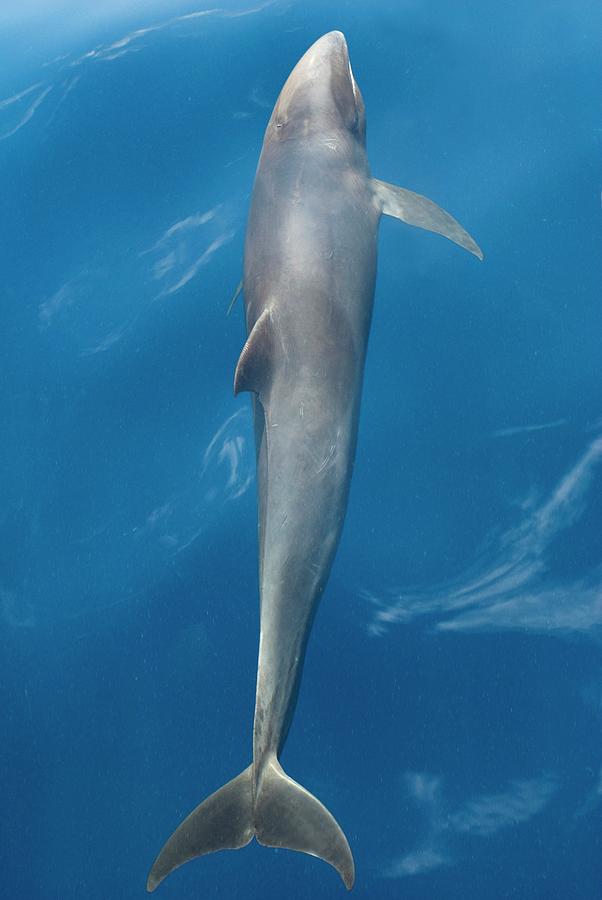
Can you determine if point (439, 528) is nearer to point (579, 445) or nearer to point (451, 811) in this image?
point (579, 445)

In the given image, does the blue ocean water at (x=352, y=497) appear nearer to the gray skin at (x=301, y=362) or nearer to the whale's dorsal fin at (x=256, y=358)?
the gray skin at (x=301, y=362)

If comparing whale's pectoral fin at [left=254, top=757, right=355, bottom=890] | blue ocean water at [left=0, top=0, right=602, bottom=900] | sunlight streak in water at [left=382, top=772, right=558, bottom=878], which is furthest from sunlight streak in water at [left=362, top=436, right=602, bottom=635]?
whale's pectoral fin at [left=254, top=757, right=355, bottom=890]

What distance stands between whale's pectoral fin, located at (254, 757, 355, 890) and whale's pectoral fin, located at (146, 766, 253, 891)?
3.0 inches

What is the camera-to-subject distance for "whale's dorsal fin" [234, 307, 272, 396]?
5160mm

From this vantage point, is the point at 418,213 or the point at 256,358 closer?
the point at 256,358

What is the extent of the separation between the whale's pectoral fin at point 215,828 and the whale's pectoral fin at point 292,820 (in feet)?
0.25

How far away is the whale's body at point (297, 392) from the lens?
461cm

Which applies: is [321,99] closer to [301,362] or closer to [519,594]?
[301,362]

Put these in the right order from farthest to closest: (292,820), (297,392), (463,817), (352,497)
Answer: (352,497), (463,817), (297,392), (292,820)

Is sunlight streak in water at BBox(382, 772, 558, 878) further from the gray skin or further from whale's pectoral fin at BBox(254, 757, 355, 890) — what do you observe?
the gray skin

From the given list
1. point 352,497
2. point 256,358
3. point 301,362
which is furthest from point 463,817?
point 256,358

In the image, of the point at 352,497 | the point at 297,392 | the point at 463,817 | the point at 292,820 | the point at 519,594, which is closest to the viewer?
the point at 292,820

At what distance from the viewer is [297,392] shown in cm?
515

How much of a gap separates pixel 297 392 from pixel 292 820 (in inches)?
96.1
